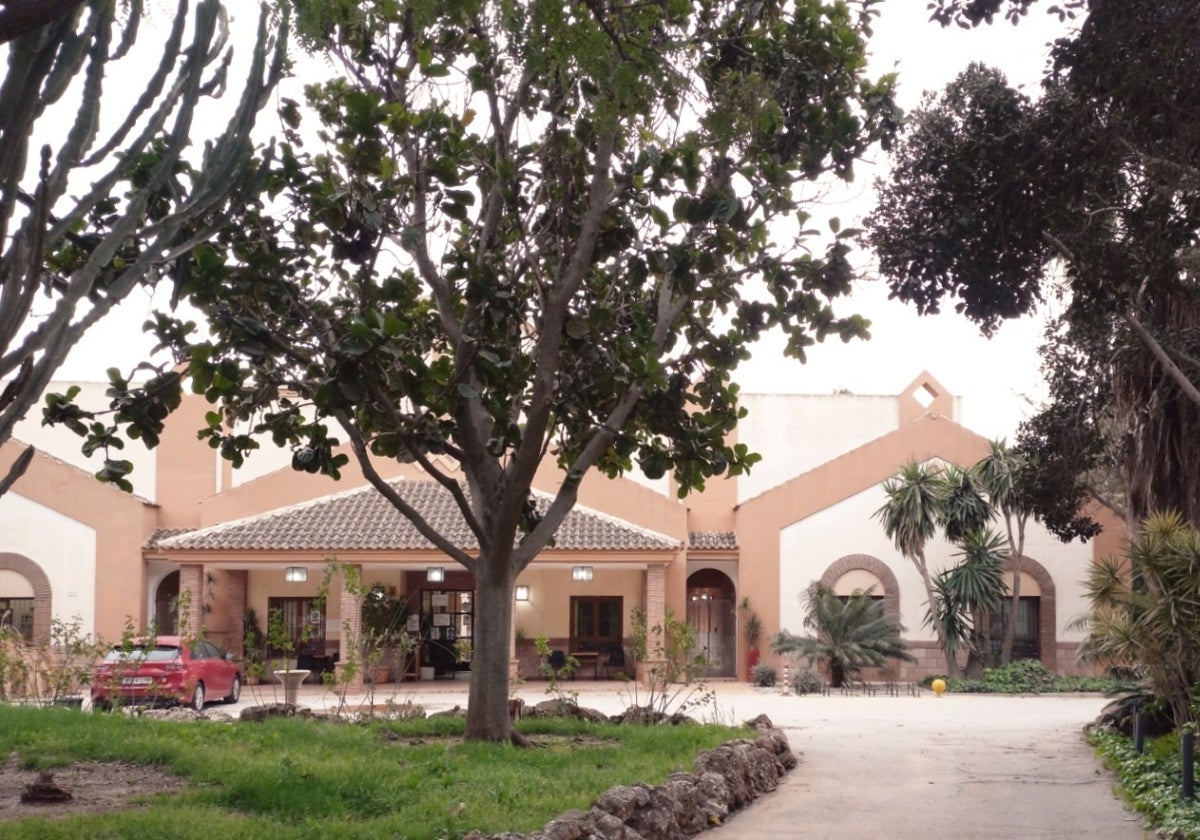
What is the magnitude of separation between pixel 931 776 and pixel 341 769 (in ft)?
22.9

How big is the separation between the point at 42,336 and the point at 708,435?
7.58m

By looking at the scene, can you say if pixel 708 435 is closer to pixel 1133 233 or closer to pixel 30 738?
pixel 1133 233

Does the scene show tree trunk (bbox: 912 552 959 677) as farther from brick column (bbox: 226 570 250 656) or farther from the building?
brick column (bbox: 226 570 250 656)

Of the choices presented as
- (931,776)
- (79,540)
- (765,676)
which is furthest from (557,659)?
(931,776)

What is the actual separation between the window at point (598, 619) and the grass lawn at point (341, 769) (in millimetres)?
18128

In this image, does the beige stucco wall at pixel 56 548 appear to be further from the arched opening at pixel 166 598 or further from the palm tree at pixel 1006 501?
the palm tree at pixel 1006 501

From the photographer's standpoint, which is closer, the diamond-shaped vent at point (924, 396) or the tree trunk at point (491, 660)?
the tree trunk at point (491, 660)

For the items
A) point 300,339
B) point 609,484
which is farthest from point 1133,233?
point 609,484

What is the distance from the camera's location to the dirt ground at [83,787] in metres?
8.92

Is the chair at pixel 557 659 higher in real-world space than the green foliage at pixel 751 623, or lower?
lower

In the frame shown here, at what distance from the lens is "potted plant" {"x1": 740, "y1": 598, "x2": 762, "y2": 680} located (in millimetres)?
33156

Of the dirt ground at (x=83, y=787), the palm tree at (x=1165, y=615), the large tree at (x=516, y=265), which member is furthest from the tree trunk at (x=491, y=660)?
the palm tree at (x=1165, y=615)

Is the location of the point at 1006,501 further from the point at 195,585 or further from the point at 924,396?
the point at 195,585

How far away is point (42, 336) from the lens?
21.9 ft
